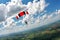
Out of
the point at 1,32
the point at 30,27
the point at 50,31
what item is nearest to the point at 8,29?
the point at 1,32

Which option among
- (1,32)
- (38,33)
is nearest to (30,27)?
(38,33)

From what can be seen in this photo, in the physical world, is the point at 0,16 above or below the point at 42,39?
above

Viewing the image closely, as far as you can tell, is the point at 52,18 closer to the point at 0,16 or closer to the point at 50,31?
the point at 50,31

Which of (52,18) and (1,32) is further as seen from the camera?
(1,32)

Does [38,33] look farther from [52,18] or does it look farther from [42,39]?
[52,18]

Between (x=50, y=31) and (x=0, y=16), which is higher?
(x=0, y=16)

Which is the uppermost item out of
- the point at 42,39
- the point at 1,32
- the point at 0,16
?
the point at 0,16

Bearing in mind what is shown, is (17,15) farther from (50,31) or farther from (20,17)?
(50,31)

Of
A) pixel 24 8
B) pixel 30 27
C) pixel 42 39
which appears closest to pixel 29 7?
pixel 24 8
